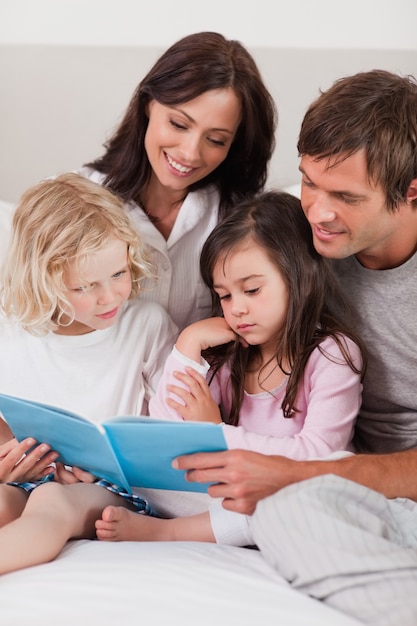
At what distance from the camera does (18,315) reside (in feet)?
6.24

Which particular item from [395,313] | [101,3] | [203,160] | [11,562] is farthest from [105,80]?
[11,562]

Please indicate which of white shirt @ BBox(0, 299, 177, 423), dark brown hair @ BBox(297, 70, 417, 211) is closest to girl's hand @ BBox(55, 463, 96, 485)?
white shirt @ BBox(0, 299, 177, 423)

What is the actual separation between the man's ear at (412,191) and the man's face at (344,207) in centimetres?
5

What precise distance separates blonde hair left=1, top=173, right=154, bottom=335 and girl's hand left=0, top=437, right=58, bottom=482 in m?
0.30

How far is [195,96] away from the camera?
1.96 meters

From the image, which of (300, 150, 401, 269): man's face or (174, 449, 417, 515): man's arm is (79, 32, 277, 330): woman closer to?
(300, 150, 401, 269): man's face

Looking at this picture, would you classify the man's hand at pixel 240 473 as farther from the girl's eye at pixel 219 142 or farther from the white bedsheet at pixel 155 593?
the girl's eye at pixel 219 142

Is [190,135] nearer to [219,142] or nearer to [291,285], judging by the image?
[219,142]

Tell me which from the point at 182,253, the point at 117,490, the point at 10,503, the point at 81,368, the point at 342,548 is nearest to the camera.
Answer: the point at 342,548

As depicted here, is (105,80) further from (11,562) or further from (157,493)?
(11,562)

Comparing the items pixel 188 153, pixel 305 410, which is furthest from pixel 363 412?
pixel 188 153

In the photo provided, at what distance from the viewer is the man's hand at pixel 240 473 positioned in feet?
4.79

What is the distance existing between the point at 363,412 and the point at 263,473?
55cm

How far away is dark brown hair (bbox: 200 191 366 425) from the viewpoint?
6.05ft
